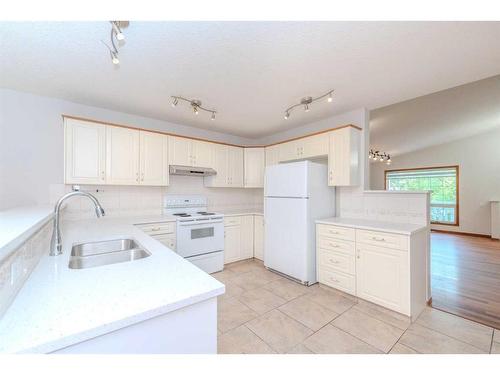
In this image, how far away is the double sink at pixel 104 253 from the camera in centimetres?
141

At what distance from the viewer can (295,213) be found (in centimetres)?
289

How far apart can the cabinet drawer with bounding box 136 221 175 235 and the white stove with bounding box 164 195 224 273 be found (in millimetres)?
91

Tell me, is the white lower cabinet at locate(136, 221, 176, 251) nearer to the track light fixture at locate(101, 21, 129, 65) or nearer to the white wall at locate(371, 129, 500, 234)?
the track light fixture at locate(101, 21, 129, 65)

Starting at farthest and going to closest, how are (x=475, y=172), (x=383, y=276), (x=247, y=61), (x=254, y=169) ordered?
(x=475, y=172)
(x=254, y=169)
(x=383, y=276)
(x=247, y=61)

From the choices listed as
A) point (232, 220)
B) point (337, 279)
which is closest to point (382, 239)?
point (337, 279)

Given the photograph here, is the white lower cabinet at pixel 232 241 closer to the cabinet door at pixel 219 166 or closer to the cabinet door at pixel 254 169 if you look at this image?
the cabinet door at pixel 219 166

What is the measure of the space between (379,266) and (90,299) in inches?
96.3

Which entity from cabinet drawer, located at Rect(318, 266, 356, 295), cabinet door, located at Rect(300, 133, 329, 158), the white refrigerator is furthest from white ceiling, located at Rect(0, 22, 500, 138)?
cabinet drawer, located at Rect(318, 266, 356, 295)

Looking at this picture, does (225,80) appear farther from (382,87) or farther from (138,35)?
(382,87)

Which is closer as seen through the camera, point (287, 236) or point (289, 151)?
point (287, 236)

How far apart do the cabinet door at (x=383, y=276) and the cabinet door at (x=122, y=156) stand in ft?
9.74

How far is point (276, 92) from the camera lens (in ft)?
7.83

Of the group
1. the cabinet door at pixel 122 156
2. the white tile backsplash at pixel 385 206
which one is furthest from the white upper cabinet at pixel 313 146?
the cabinet door at pixel 122 156

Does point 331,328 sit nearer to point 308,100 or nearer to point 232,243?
point 232,243
